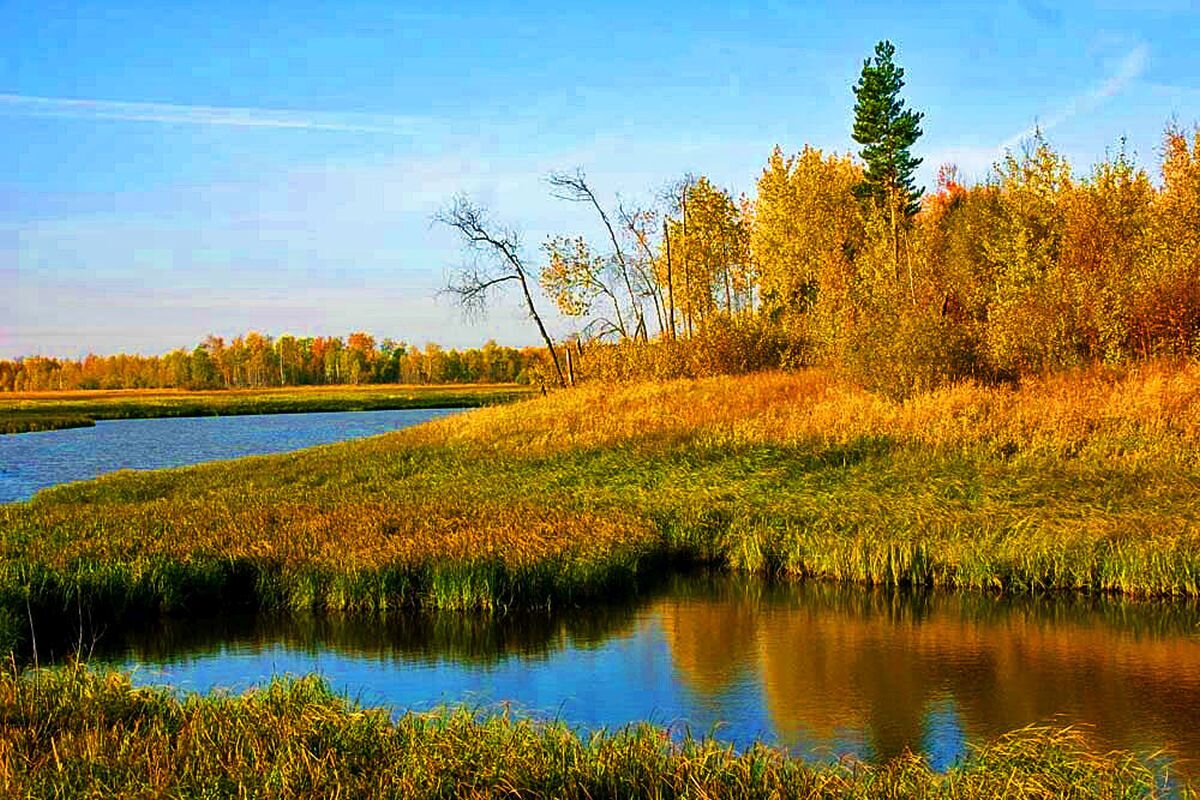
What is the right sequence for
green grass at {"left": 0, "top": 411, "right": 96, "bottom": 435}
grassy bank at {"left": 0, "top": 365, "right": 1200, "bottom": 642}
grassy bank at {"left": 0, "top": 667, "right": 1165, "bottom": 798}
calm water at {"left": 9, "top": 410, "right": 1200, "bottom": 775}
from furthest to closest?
green grass at {"left": 0, "top": 411, "right": 96, "bottom": 435}
grassy bank at {"left": 0, "top": 365, "right": 1200, "bottom": 642}
calm water at {"left": 9, "top": 410, "right": 1200, "bottom": 775}
grassy bank at {"left": 0, "top": 667, "right": 1165, "bottom": 798}

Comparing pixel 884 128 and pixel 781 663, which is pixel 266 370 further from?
pixel 781 663

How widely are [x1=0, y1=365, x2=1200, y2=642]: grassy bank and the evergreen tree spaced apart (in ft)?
90.7

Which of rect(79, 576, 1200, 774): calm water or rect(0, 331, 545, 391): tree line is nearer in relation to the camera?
rect(79, 576, 1200, 774): calm water

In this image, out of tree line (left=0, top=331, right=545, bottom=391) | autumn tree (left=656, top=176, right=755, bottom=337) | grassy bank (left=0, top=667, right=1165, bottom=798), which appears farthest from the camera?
tree line (left=0, top=331, right=545, bottom=391)

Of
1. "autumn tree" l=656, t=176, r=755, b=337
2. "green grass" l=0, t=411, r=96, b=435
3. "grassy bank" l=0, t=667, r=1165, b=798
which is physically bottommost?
"grassy bank" l=0, t=667, r=1165, b=798

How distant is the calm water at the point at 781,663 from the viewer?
1098 cm

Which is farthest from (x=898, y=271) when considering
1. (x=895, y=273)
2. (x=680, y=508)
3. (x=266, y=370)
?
(x=266, y=370)

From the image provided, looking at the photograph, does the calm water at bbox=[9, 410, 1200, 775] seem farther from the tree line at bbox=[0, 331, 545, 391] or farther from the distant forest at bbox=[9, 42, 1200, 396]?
the tree line at bbox=[0, 331, 545, 391]

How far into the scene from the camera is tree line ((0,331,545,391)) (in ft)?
561

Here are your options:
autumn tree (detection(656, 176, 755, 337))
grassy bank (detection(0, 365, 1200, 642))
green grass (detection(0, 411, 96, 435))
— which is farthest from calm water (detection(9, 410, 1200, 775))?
green grass (detection(0, 411, 96, 435))

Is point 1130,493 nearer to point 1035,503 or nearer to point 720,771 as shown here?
point 1035,503

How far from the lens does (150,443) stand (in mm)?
55906

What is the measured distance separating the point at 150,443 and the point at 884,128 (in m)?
41.4

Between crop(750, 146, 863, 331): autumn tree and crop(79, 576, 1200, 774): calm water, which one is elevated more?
crop(750, 146, 863, 331): autumn tree
